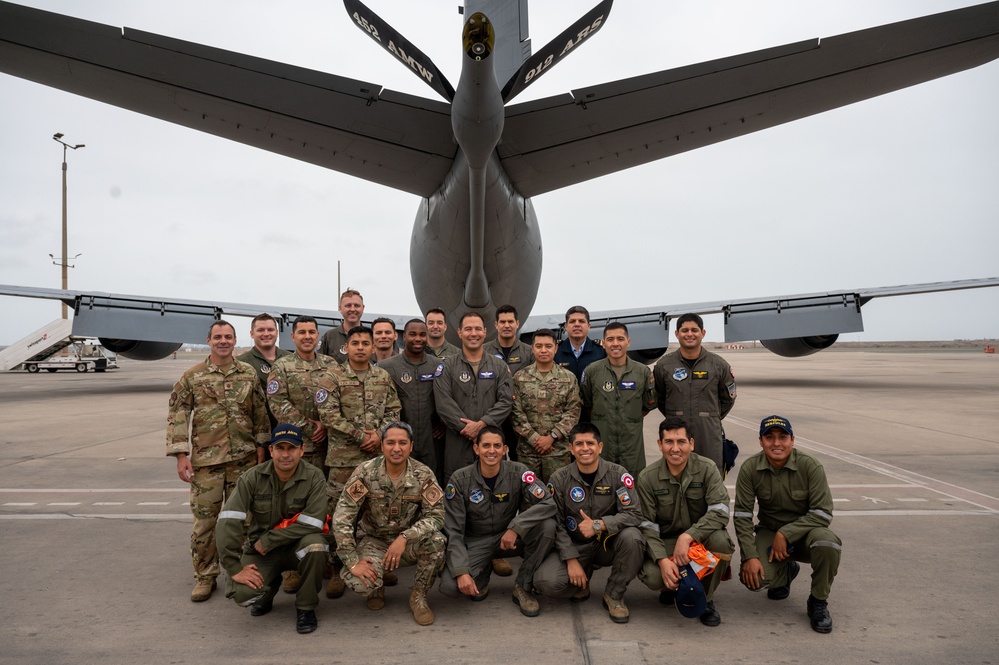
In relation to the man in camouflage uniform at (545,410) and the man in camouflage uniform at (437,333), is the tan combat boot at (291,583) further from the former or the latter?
the man in camouflage uniform at (437,333)

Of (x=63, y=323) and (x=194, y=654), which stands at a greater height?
(x=63, y=323)

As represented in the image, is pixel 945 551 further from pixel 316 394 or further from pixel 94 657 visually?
pixel 94 657

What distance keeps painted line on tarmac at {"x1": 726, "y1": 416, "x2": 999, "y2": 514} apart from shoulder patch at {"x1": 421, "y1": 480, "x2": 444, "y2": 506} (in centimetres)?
536

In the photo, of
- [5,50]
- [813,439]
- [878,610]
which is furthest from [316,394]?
[813,439]

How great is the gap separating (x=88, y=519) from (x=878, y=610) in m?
6.42

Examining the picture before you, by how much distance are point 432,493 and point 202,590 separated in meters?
1.61

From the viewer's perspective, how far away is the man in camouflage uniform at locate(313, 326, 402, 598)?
14.1ft

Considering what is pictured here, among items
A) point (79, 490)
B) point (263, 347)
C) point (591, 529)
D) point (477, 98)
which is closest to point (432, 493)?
point (591, 529)

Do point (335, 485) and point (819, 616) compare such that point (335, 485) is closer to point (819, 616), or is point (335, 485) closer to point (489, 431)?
point (489, 431)

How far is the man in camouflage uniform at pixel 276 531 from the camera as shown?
3391mm

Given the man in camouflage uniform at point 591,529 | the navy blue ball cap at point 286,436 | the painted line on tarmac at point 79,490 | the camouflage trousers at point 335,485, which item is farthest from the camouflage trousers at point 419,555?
the painted line on tarmac at point 79,490

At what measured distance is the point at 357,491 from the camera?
12.4 ft

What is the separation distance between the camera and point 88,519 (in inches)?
210

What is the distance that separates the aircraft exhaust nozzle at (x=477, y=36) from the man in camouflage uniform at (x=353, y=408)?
2203 millimetres
